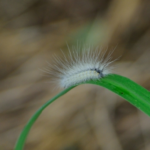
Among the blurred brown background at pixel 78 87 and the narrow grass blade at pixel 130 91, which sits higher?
the blurred brown background at pixel 78 87

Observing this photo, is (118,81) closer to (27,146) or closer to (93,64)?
(93,64)

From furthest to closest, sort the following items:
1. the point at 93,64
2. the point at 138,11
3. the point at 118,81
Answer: the point at 138,11 → the point at 93,64 → the point at 118,81

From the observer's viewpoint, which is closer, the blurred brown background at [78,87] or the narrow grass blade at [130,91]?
the narrow grass blade at [130,91]

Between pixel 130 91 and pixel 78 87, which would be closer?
pixel 130 91

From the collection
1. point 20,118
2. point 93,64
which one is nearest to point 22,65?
point 20,118

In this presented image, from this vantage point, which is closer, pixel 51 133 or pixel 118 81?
pixel 118 81

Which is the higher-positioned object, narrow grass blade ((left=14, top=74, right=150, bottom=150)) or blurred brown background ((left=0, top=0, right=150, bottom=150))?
blurred brown background ((left=0, top=0, right=150, bottom=150))

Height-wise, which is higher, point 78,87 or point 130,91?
point 78,87

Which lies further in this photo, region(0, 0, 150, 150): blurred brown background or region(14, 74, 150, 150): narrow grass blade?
region(0, 0, 150, 150): blurred brown background
